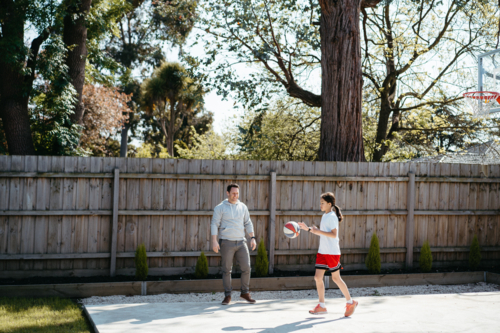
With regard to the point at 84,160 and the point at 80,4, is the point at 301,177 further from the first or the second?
the point at 80,4

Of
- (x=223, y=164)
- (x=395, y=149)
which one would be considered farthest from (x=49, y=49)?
(x=395, y=149)

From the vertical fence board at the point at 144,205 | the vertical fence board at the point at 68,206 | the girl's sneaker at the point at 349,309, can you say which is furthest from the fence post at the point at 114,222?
the girl's sneaker at the point at 349,309

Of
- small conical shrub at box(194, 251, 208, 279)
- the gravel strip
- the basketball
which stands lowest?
the gravel strip

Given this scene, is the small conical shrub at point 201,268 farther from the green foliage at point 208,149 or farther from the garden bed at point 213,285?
the green foliage at point 208,149

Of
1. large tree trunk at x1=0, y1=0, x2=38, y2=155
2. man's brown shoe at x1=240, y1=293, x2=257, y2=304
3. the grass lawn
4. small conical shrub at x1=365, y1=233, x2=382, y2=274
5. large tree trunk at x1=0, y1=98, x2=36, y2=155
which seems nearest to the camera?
the grass lawn

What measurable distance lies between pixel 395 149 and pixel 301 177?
27.1 ft

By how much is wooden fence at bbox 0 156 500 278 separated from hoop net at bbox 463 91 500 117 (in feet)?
3.74

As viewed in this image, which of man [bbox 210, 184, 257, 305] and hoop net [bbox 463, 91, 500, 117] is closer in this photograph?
man [bbox 210, 184, 257, 305]

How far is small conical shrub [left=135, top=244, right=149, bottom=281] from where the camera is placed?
7391mm

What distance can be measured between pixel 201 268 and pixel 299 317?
2342 millimetres

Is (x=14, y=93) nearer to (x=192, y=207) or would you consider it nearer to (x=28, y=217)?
(x=28, y=217)

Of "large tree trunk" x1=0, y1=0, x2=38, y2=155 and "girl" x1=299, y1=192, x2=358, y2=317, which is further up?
"large tree trunk" x1=0, y1=0, x2=38, y2=155

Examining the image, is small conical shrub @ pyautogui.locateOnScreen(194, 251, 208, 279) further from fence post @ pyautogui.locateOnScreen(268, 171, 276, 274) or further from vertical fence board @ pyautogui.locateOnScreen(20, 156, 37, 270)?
vertical fence board @ pyautogui.locateOnScreen(20, 156, 37, 270)

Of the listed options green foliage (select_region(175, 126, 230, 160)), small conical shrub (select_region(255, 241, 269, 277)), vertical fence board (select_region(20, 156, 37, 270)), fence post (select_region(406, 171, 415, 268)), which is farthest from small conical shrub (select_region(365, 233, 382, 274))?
green foliage (select_region(175, 126, 230, 160))
